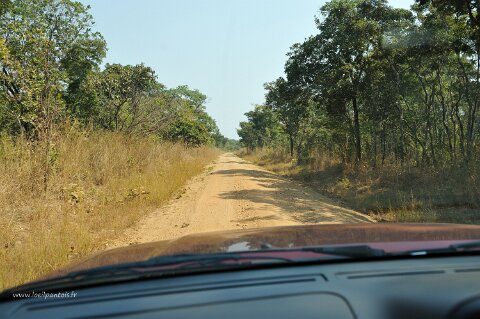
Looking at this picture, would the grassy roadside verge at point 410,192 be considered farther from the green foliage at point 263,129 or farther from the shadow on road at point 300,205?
the green foliage at point 263,129

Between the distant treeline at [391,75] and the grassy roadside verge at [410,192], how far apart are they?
0.96 m

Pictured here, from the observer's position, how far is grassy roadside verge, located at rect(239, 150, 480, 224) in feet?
30.1

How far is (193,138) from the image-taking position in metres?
37.7

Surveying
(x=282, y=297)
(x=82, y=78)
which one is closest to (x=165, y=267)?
(x=282, y=297)

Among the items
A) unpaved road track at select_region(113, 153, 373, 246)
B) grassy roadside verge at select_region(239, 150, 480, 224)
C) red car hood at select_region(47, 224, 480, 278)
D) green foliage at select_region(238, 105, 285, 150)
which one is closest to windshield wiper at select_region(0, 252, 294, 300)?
red car hood at select_region(47, 224, 480, 278)

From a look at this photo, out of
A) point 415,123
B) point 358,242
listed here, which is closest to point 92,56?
point 415,123

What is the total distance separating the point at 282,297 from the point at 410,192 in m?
11.4

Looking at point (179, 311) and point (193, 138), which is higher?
point (193, 138)

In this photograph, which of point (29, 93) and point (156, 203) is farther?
point (156, 203)

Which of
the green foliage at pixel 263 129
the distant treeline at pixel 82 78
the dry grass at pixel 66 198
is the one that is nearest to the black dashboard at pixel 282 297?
the dry grass at pixel 66 198

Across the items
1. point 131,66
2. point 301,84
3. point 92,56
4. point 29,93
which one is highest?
point 92,56

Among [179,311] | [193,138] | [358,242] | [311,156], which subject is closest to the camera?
[179,311]

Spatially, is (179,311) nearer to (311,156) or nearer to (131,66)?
(131,66)

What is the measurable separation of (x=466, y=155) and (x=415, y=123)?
9.09m
